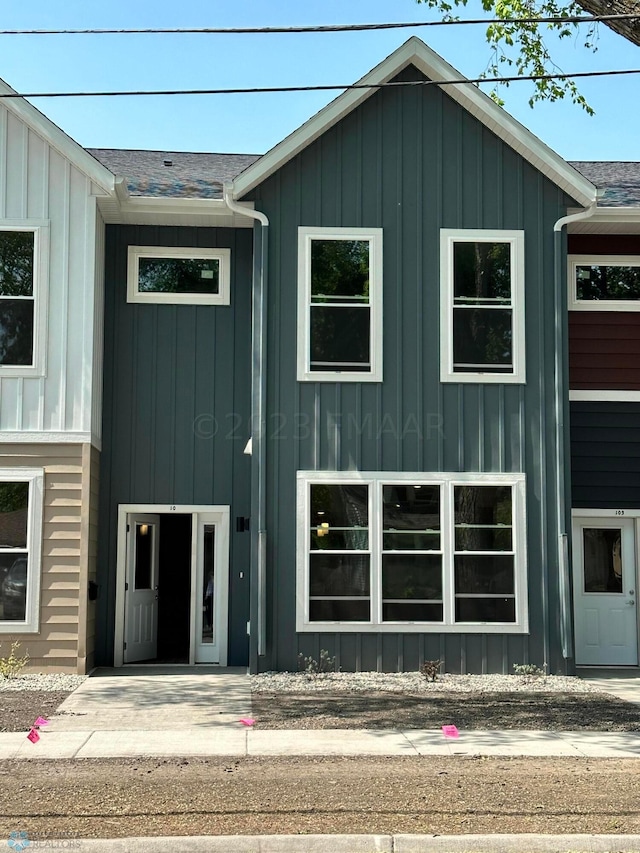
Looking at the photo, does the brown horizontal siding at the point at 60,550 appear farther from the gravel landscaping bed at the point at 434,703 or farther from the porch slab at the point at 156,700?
the gravel landscaping bed at the point at 434,703

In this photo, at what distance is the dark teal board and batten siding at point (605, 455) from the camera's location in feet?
50.7

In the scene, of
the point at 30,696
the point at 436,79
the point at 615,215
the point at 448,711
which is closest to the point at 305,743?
the point at 448,711

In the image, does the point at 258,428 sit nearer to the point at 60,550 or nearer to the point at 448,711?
the point at 60,550

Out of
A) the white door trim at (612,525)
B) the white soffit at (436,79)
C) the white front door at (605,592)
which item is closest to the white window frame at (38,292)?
the white soffit at (436,79)

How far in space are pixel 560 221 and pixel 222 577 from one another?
6.94 m

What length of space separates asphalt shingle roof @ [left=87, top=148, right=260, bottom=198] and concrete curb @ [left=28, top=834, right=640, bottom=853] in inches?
408

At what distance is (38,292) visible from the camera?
1420 centimetres

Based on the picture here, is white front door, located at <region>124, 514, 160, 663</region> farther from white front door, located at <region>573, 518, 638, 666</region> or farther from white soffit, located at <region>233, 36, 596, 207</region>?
white front door, located at <region>573, 518, 638, 666</region>

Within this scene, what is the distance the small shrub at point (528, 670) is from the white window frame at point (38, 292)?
744 centimetres

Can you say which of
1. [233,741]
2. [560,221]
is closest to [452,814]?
[233,741]

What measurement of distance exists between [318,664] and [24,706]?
4.02m

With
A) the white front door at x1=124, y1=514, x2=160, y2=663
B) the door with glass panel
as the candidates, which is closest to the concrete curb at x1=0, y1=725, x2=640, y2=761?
the door with glass panel

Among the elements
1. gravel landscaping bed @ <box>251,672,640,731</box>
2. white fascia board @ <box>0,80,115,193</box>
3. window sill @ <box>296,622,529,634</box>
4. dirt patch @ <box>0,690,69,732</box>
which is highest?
white fascia board @ <box>0,80,115,193</box>

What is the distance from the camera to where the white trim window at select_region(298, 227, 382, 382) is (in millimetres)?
14320
